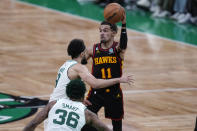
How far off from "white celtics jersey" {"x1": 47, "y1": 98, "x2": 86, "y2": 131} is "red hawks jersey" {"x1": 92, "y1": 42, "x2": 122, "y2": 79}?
1852 millimetres

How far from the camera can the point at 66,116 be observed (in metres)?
5.97

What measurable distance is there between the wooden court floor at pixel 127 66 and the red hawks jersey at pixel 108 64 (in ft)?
5.05

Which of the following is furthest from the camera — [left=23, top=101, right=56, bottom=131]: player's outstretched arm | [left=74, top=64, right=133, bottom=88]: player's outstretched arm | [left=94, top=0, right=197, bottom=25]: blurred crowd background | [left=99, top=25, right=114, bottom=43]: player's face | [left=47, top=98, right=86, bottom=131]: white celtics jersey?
[left=94, top=0, right=197, bottom=25]: blurred crowd background

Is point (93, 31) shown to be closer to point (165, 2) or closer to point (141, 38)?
point (141, 38)

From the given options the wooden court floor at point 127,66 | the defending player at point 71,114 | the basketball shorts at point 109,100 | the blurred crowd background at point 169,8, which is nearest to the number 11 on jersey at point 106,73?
the basketball shorts at point 109,100

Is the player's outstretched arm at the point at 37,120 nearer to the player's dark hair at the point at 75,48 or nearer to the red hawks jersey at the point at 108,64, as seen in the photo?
the player's dark hair at the point at 75,48

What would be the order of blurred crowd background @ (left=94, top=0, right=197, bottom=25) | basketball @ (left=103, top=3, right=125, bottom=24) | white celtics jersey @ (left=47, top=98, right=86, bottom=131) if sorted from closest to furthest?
white celtics jersey @ (left=47, top=98, right=86, bottom=131) → basketball @ (left=103, top=3, right=125, bottom=24) → blurred crowd background @ (left=94, top=0, right=197, bottom=25)

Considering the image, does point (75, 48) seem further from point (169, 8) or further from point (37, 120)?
point (169, 8)

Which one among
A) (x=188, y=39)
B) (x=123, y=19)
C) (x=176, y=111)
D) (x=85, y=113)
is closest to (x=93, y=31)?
(x=188, y=39)

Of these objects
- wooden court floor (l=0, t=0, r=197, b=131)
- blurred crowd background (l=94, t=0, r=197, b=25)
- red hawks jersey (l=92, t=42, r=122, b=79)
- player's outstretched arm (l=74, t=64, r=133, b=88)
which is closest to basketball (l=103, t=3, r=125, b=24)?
red hawks jersey (l=92, t=42, r=122, b=79)

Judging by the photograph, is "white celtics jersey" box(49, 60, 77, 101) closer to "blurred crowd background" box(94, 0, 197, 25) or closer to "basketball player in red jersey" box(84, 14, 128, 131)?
"basketball player in red jersey" box(84, 14, 128, 131)

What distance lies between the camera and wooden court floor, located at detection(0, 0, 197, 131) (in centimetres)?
991

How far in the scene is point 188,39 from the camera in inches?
626

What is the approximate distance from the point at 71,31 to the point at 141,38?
1.77 meters
